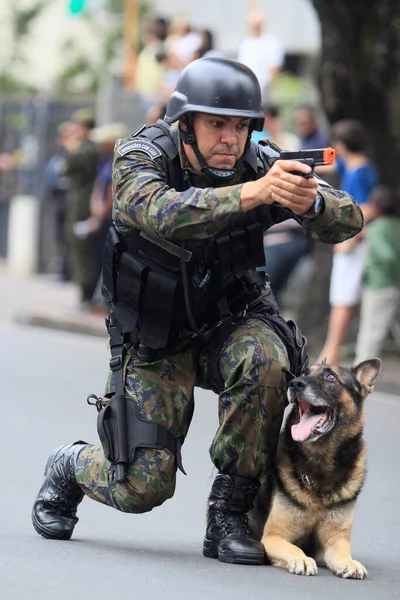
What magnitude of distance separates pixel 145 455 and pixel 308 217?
1.09 m

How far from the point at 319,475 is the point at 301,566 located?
35cm

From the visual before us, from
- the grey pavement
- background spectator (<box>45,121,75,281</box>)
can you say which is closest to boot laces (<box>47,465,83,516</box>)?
the grey pavement

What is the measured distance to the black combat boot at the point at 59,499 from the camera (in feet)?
18.9

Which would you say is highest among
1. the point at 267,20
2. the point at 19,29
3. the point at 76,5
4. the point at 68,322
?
the point at 267,20

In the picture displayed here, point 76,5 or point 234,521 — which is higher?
point 76,5

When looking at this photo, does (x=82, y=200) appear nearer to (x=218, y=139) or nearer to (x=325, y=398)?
(x=218, y=139)

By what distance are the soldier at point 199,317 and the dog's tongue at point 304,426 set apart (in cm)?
8

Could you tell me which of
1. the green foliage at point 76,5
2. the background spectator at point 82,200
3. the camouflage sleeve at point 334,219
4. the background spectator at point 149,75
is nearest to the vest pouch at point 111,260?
the camouflage sleeve at point 334,219

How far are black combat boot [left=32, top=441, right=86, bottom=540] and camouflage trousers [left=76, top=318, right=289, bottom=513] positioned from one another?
92mm

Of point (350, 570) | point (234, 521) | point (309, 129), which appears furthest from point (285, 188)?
point (309, 129)

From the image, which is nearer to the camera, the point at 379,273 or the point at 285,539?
the point at 285,539

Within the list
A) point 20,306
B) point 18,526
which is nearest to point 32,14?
point 20,306

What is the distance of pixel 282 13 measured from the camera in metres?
30.0

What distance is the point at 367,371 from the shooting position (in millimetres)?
5629
